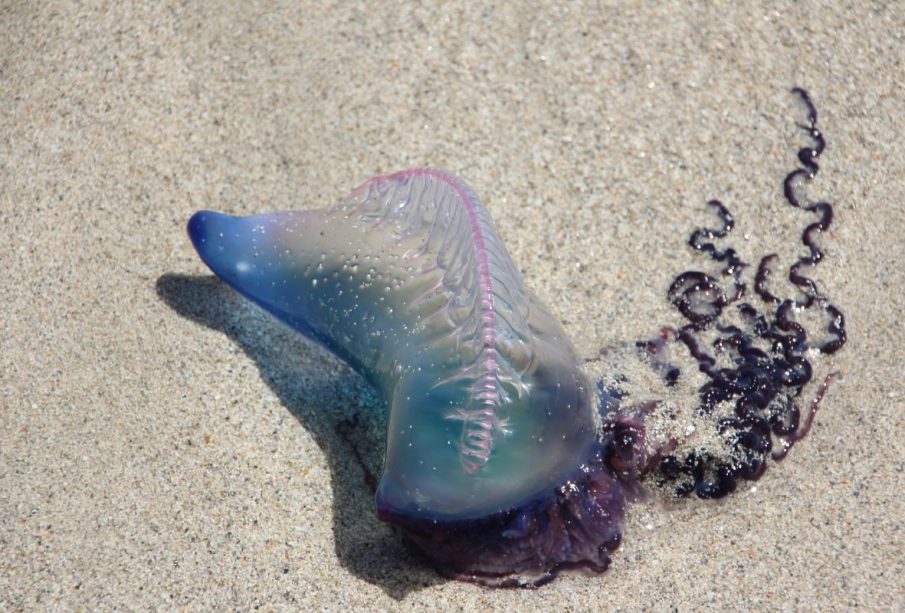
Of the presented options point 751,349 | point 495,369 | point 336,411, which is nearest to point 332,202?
point 336,411

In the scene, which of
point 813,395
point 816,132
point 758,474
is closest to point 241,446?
point 758,474

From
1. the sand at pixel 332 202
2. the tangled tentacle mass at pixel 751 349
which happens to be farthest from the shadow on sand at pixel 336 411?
the tangled tentacle mass at pixel 751 349

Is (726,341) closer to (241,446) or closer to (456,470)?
(456,470)

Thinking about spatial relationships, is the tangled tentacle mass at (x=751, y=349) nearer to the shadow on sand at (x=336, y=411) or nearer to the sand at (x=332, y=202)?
the sand at (x=332, y=202)

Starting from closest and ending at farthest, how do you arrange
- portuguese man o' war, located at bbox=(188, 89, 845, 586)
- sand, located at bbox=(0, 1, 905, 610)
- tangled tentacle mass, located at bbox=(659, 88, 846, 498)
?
portuguese man o' war, located at bbox=(188, 89, 845, 586) < sand, located at bbox=(0, 1, 905, 610) < tangled tentacle mass, located at bbox=(659, 88, 846, 498)

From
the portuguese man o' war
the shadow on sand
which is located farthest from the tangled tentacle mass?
the shadow on sand

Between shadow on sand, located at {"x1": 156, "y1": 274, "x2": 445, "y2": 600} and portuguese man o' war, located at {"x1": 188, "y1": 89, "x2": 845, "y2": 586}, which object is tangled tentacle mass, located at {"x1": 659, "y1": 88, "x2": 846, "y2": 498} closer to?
portuguese man o' war, located at {"x1": 188, "y1": 89, "x2": 845, "y2": 586}
